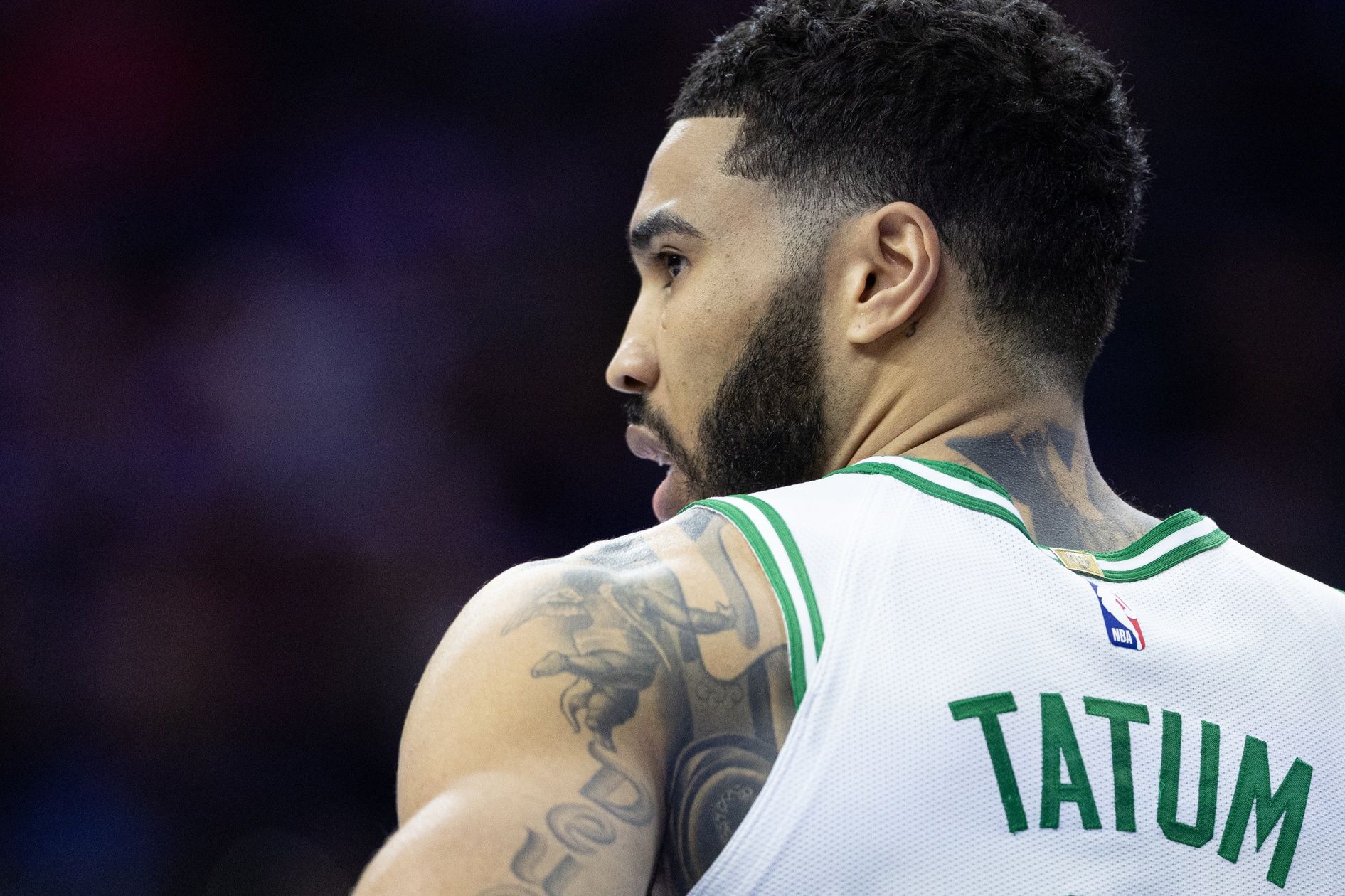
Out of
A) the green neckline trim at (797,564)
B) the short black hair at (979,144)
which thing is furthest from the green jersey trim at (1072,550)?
the short black hair at (979,144)

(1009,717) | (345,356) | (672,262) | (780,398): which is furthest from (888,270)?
(345,356)

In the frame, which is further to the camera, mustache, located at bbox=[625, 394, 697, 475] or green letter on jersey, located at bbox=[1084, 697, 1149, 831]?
mustache, located at bbox=[625, 394, 697, 475]

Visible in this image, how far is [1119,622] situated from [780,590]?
0.40 metres

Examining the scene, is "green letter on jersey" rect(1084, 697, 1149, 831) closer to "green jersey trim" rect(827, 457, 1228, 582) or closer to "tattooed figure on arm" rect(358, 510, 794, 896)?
"green jersey trim" rect(827, 457, 1228, 582)

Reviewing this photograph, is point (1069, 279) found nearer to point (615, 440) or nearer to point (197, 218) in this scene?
point (615, 440)

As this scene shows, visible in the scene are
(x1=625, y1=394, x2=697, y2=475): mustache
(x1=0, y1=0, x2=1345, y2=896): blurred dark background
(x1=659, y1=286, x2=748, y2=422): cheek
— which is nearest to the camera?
(x1=659, y1=286, x2=748, y2=422): cheek

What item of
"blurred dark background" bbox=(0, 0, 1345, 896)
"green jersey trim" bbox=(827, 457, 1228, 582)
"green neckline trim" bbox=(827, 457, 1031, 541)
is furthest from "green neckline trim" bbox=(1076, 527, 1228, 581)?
"blurred dark background" bbox=(0, 0, 1345, 896)

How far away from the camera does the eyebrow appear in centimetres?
184

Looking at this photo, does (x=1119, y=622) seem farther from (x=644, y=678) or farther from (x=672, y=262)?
(x=672, y=262)

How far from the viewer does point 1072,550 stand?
1.50 metres

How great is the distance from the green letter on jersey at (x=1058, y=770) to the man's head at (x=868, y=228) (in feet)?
1.68

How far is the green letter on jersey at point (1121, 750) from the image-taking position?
50.5 inches

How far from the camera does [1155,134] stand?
5.33 metres

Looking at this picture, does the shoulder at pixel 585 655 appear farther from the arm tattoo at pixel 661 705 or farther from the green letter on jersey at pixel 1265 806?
the green letter on jersey at pixel 1265 806
